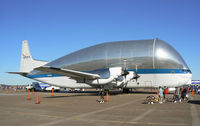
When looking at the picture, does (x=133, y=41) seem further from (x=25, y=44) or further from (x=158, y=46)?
(x=25, y=44)

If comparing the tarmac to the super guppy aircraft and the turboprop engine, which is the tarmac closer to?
the turboprop engine

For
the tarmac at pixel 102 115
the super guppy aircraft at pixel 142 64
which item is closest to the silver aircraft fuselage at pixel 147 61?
the super guppy aircraft at pixel 142 64

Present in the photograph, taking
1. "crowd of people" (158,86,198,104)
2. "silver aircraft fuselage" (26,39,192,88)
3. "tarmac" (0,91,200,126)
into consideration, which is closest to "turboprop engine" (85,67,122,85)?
"silver aircraft fuselage" (26,39,192,88)

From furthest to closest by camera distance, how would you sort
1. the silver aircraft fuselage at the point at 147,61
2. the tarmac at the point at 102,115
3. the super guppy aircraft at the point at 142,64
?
the silver aircraft fuselage at the point at 147,61, the super guppy aircraft at the point at 142,64, the tarmac at the point at 102,115

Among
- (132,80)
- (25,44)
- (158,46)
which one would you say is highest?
(25,44)

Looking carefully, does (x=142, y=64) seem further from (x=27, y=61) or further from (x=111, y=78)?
(x=27, y=61)

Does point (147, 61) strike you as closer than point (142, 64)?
Yes

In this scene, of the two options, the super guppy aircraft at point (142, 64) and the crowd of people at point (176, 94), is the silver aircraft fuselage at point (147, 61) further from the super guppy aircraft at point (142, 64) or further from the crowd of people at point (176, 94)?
the crowd of people at point (176, 94)

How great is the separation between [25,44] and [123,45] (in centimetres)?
2372

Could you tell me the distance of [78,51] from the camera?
38.8m

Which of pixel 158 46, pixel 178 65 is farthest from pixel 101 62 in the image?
pixel 178 65

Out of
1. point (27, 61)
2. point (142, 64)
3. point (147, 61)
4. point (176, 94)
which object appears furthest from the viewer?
point (27, 61)

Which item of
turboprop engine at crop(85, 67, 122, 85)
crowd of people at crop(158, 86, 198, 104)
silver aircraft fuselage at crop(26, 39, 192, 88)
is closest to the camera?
crowd of people at crop(158, 86, 198, 104)

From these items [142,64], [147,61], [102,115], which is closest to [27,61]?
[142,64]
